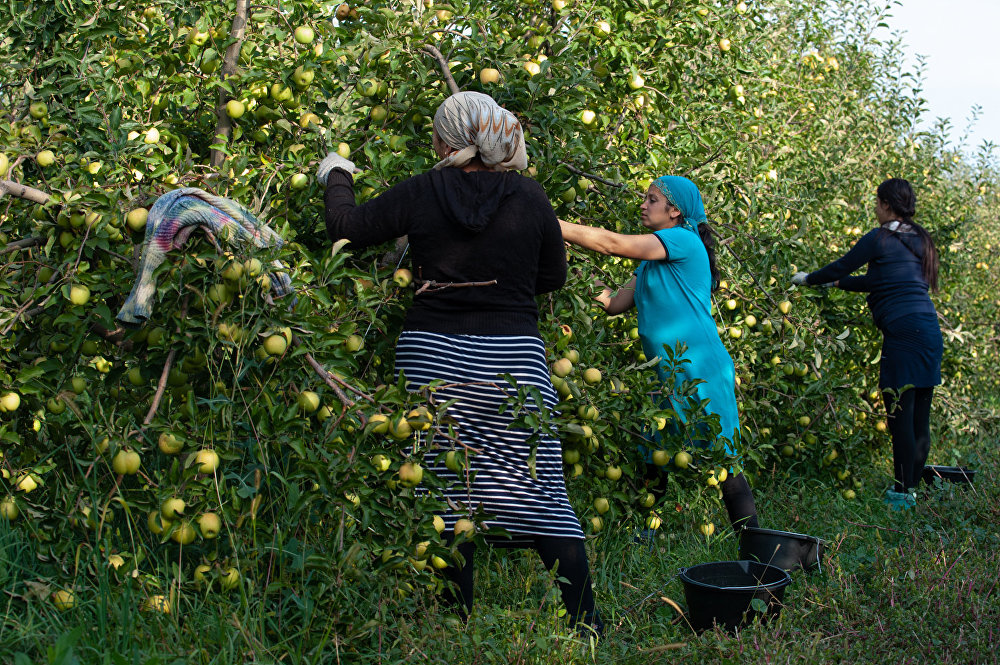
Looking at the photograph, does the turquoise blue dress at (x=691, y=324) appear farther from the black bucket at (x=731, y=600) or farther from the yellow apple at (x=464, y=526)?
the yellow apple at (x=464, y=526)

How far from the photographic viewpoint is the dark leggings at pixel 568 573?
2.45 m

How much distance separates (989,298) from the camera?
678 cm

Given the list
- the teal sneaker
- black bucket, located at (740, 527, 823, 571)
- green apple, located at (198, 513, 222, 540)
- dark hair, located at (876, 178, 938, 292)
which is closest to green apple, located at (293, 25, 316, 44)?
green apple, located at (198, 513, 222, 540)

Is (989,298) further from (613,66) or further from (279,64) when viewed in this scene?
(279,64)

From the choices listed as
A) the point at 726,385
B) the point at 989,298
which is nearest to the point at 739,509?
the point at 726,385

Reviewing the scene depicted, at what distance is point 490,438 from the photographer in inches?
96.2

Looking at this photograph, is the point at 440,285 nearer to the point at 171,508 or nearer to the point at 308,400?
the point at 308,400

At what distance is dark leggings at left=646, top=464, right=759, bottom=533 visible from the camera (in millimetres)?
3410

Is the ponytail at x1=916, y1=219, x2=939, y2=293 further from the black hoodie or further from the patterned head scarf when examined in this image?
the patterned head scarf

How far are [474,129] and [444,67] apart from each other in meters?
0.66

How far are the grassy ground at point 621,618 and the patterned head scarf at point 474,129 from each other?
1.14 meters

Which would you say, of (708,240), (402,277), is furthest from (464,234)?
(708,240)

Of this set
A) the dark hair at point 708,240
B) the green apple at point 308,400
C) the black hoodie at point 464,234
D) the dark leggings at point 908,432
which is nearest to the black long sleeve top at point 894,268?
the dark leggings at point 908,432

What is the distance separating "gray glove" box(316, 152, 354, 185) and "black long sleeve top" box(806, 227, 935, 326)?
8.70 ft
